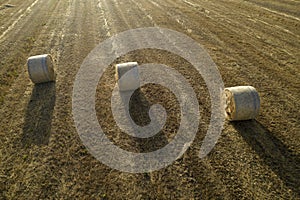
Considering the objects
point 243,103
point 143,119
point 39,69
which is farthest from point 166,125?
point 39,69

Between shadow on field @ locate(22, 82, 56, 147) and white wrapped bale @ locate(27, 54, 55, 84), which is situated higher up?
white wrapped bale @ locate(27, 54, 55, 84)

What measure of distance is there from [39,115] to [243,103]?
7.67 meters

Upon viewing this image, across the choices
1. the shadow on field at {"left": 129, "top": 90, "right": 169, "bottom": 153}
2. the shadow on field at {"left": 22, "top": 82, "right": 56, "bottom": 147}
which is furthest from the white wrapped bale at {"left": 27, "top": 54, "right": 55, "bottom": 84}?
the shadow on field at {"left": 129, "top": 90, "right": 169, "bottom": 153}

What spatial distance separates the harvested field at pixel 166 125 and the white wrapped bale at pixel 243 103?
417 millimetres

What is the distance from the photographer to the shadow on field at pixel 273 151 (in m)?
6.18

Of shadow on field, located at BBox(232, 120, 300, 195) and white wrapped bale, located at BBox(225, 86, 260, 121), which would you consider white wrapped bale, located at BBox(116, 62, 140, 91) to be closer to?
white wrapped bale, located at BBox(225, 86, 260, 121)

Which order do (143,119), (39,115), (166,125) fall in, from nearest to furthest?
(166,125) → (143,119) → (39,115)

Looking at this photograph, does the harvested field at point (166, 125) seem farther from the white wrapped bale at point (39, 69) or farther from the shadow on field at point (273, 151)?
the white wrapped bale at point (39, 69)

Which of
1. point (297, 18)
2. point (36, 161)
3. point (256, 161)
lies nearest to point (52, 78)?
point (36, 161)

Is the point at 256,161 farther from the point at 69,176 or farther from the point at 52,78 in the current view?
the point at 52,78

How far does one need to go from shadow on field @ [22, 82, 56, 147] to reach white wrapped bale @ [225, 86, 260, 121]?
21.4 feet

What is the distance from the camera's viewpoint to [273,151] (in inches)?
272

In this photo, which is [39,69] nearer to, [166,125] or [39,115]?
[39,115]

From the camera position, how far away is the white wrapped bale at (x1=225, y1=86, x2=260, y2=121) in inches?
298
